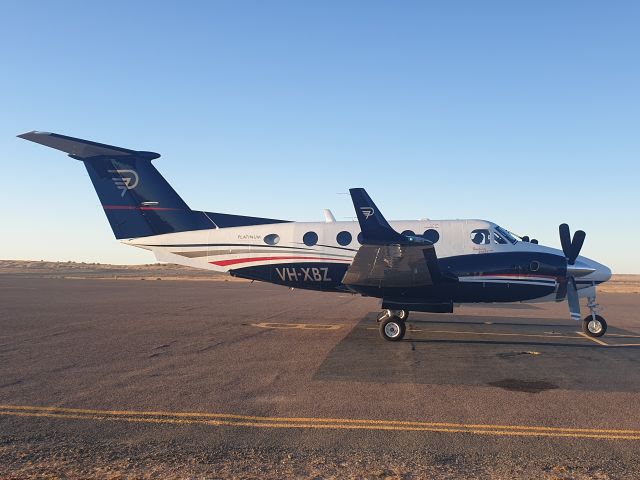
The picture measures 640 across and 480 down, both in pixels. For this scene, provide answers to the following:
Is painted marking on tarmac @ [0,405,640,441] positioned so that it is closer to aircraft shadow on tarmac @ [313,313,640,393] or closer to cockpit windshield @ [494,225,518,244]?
aircraft shadow on tarmac @ [313,313,640,393]

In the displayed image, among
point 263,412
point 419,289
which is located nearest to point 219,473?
point 263,412

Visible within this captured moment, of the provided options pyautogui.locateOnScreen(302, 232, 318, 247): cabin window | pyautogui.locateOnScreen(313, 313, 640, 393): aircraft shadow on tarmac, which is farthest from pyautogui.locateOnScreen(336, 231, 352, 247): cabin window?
pyautogui.locateOnScreen(313, 313, 640, 393): aircraft shadow on tarmac

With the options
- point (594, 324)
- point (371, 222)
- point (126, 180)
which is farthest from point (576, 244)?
point (126, 180)

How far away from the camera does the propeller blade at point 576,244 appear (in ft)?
45.0

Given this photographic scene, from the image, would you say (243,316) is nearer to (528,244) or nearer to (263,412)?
(528,244)

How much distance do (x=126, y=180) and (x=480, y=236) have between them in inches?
458

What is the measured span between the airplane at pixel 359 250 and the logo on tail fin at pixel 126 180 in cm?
3

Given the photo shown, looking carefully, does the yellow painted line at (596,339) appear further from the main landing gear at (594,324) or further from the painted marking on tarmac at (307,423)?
the painted marking on tarmac at (307,423)

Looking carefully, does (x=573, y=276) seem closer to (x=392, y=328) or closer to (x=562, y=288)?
(x=562, y=288)

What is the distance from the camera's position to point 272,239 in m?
15.6

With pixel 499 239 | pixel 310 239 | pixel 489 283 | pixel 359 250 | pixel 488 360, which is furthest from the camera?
pixel 310 239

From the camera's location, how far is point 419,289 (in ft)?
44.1

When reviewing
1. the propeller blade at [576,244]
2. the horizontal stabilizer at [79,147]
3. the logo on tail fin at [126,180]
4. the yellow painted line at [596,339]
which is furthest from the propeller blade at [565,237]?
the logo on tail fin at [126,180]

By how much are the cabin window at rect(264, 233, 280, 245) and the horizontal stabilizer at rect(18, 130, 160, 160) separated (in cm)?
457
